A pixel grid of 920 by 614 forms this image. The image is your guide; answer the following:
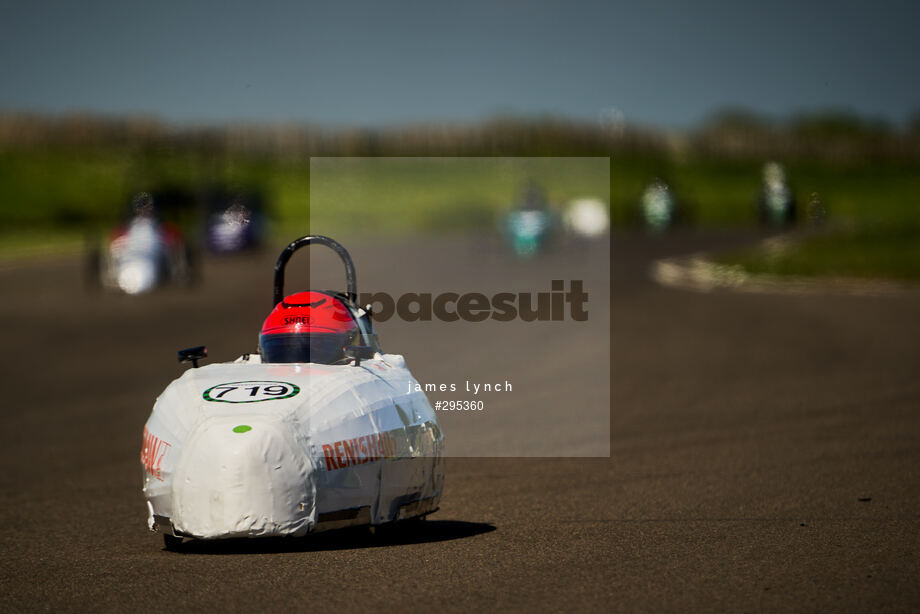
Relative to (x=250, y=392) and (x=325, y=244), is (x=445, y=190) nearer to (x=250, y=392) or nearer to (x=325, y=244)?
(x=325, y=244)

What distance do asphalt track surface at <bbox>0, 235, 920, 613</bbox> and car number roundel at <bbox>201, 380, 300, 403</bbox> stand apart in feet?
2.70

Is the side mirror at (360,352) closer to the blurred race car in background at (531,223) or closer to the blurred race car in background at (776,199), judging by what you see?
the blurred race car in background at (531,223)

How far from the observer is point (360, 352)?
24.5ft

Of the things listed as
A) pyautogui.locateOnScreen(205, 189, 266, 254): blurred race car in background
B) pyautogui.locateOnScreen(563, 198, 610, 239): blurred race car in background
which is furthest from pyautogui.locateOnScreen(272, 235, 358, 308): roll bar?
pyautogui.locateOnScreen(563, 198, 610, 239): blurred race car in background

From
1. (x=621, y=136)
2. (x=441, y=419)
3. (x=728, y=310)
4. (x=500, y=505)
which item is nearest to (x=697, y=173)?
(x=621, y=136)

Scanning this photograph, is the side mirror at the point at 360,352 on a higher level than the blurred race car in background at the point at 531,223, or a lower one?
lower

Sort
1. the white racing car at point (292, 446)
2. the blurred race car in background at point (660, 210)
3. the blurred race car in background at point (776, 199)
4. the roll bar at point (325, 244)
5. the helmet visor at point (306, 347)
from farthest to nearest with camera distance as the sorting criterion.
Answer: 1. the blurred race car in background at point (660, 210)
2. the blurred race car in background at point (776, 199)
3. the roll bar at point (325, 244)
4. the helmet visor at point (306, 347)
5. the white racing car at point (292, 446)

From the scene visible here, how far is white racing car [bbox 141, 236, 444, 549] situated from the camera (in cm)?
619

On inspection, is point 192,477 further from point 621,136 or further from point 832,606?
point 621,136

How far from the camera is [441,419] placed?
43.3 feet

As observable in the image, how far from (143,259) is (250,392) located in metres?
22.5

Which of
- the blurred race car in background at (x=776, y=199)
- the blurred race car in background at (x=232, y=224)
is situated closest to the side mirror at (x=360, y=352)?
the blurred race car in background at (x=232, y=224)

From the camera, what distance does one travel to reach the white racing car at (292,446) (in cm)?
619

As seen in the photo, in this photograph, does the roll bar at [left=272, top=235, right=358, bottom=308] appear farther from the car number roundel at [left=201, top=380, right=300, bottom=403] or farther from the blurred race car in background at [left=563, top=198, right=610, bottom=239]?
the blurred race car in background at [left=563, top=198, right=610, bottom=239]
